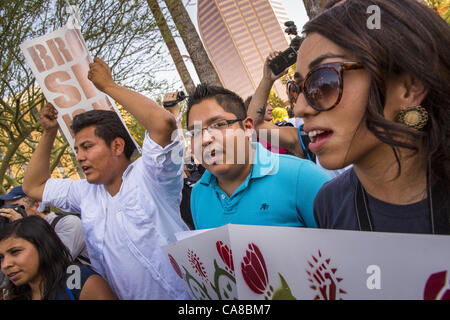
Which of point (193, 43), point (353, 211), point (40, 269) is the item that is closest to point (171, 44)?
point (193, 43)

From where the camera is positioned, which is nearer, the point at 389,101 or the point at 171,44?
the point at 389,101

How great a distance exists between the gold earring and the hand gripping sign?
1.79 metres

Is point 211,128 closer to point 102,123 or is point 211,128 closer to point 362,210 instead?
point 102,123

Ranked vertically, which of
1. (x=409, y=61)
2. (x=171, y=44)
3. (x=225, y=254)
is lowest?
(x=225, y=254)

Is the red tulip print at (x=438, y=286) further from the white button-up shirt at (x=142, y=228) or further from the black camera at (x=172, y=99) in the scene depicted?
the black camera at (x=172, y=99)

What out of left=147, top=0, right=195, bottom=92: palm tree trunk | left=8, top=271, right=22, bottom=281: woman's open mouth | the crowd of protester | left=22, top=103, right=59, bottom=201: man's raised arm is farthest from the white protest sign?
left=147, top=0, right=195, bottom=92: palm tree trunk

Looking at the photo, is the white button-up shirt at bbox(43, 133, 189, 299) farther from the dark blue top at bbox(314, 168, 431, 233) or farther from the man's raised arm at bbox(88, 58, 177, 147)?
the dark blue top at bbox(314, 168, 431, 233)

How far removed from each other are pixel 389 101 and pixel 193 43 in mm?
5290

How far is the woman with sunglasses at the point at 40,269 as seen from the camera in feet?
6.51

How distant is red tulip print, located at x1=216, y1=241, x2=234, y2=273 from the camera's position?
1089 millimetres

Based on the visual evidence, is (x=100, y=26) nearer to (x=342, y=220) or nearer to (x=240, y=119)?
(x=240, y=119)

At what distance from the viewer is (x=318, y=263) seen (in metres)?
0.91
